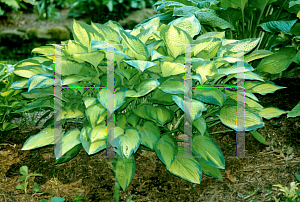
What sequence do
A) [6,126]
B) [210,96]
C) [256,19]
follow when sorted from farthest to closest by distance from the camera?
[256,19] < [6,126] < [210,96]

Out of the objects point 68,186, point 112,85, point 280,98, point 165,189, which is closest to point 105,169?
point 68,186

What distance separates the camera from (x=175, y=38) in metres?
1.60

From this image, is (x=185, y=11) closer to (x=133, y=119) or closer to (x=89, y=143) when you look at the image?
(x=133, y=119)

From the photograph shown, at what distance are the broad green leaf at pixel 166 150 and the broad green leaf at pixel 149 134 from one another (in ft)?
0.20

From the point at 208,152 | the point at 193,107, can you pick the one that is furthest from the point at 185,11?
the point at 208,152

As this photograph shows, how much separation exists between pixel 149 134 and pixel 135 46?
52cm

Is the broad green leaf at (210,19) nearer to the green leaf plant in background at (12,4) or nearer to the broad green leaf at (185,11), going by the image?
the broad green leaf at (185,11)

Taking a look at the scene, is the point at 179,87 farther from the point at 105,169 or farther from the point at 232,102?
the point at 105,169

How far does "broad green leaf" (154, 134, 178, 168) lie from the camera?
5.03 feet

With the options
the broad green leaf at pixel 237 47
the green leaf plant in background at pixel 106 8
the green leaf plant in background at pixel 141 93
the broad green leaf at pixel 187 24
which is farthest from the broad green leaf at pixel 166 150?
the green leaf plant in background at pixel 106 8

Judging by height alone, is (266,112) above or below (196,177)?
above

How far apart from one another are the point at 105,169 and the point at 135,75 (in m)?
0.66

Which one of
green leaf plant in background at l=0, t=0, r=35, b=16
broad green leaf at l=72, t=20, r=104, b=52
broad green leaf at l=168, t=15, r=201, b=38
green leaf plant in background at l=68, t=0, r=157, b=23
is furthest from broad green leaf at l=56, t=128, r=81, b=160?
green leaf plant in background at l=0, t=0, r=35, b=16

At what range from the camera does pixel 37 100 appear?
72.4 inches
